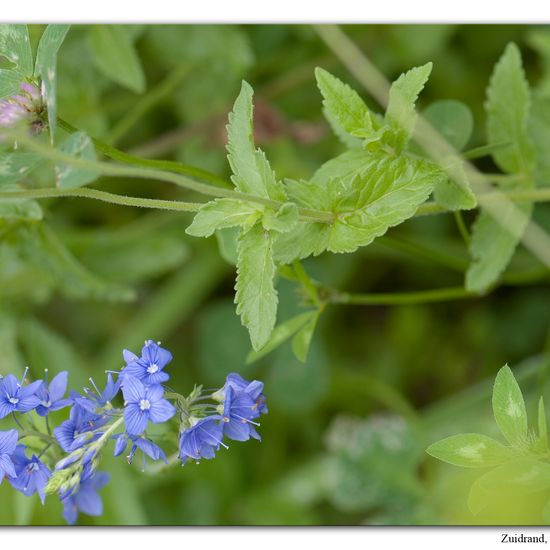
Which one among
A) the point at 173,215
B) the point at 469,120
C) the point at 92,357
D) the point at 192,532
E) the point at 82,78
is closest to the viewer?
the point at 469,120

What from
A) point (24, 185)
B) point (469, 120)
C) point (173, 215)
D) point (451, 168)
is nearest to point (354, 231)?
point (451, 168)

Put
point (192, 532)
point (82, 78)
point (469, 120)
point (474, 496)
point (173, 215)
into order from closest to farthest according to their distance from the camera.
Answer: point (474, 496), point (469, 120), point (192, 532), point (82, 78), point (173, 215)

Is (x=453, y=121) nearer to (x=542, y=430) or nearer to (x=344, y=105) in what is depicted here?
(x=344, y=105)

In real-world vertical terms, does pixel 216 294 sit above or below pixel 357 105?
below

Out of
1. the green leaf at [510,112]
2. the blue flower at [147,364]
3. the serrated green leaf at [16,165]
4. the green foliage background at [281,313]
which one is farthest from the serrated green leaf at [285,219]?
the green foliage background at [281,313]

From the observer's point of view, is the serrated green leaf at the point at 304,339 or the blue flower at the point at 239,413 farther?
the serrated green leaf at the point at 304,339

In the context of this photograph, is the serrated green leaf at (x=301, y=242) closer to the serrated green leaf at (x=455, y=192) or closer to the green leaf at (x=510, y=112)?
the serrated green leaf at (x=455, y=192)

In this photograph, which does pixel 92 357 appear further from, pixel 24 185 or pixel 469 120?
pixel 469 120
